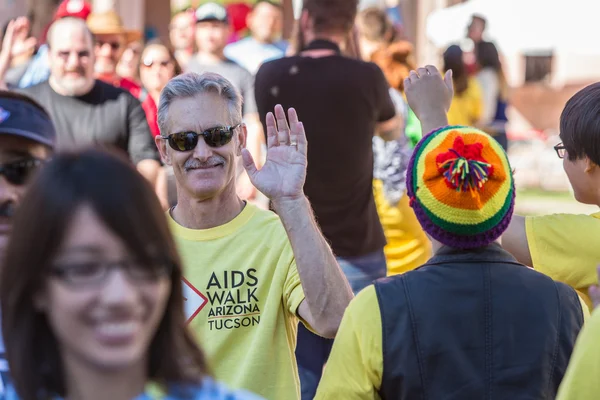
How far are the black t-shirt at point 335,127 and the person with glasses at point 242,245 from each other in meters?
1.88

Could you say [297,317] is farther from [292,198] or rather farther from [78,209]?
[78,209]

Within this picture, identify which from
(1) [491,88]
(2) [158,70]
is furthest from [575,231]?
(1) [491,88]

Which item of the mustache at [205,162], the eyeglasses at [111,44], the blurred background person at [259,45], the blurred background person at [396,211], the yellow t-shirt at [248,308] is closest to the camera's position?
the yellow t-shirt at [248,308]

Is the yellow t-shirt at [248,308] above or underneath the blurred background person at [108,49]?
underneath

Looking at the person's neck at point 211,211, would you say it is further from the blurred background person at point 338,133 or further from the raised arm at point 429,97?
the blurred background person at point 338,133

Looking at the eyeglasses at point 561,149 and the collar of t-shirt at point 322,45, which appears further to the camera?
the collar of t-shirt at point 322,45

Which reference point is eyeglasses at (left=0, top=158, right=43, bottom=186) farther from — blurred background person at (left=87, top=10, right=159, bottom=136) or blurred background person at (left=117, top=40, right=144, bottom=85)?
blurred background person at (left=117, top=40, right=144, bottom=85)

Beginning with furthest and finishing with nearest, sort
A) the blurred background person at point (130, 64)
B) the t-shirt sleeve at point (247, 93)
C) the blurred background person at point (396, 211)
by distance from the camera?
the blurred background person at point (130, 64) → the t-shirt sleeve at point (247, 93) → the blurred background person at point (396, 211)

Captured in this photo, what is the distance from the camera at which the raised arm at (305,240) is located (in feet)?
10.2

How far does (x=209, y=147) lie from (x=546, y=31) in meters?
13.5

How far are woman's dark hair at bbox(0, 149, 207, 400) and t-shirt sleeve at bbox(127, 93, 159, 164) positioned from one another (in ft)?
14.6

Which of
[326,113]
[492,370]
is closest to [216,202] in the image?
[492,370]

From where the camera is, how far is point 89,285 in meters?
1.91

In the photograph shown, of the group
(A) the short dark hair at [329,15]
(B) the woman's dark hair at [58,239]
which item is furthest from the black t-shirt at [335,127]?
(B) the woman's dark hair at [58,239]
